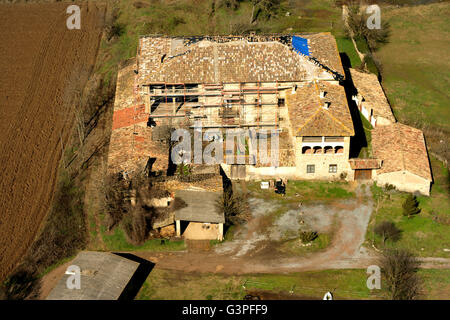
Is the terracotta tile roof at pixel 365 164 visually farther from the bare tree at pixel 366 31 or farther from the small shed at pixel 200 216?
the bare tree at pixel 366 31

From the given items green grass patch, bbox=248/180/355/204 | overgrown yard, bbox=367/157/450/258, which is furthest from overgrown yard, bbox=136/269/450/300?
green grass patch, bbox=248/180/355/204

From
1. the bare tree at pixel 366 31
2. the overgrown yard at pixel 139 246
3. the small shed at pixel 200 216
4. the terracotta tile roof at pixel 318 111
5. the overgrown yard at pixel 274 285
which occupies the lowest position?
the overgrown yard at pixel 274 285

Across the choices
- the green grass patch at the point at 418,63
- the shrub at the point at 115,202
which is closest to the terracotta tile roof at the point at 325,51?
the green grass patch at the point at 418,63

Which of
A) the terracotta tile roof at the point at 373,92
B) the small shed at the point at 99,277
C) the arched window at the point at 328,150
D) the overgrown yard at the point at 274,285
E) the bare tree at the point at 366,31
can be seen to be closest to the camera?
the small shed at the point at 99,277

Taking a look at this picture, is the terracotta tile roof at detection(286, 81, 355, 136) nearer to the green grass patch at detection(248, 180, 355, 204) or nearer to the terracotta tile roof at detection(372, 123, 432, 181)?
the terracotta tile roof at detection(372, 123, 432, 181)

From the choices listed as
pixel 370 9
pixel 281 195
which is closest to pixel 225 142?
pixel 281 195
